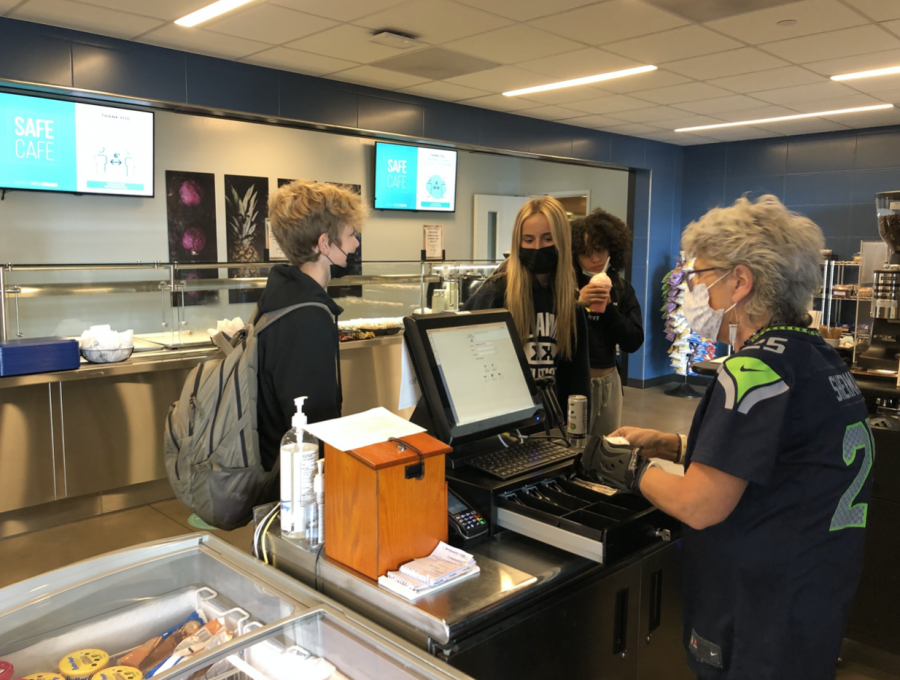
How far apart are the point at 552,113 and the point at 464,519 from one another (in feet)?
18.9

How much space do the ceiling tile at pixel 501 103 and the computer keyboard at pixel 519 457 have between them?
15.2 feet

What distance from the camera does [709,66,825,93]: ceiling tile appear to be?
16.8 ft

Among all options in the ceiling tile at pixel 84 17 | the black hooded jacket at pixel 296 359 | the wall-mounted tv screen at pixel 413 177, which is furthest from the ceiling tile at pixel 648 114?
the black hooded jacket at pixel 296 359

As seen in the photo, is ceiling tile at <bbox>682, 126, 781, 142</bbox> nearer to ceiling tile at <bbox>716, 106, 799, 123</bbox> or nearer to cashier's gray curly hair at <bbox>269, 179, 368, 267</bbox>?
ceiling tile at <bbox>716, 106, 799, 123</bbox>

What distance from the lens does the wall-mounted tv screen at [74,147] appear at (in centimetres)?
445

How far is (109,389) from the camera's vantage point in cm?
407

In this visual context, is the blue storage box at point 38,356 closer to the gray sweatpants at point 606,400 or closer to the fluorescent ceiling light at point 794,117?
the gray sweatpants at point 606,400

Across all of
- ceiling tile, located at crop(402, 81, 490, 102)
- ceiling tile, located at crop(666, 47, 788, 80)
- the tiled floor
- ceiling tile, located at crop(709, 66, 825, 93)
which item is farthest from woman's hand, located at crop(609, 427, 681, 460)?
ceiling tile, located at crop(402, 81, 490, 102)

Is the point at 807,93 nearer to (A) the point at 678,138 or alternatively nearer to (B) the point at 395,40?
(A) the point at 678,138

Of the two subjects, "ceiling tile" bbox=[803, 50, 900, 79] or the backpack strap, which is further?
"ceiling tile" bbox=[803, 50, 900, 79]

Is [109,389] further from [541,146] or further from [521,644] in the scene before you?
[541,146]

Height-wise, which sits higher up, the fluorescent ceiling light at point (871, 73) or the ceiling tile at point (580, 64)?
the fluorescent ceiling light at point (871, 73)

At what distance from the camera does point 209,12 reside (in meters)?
3.88

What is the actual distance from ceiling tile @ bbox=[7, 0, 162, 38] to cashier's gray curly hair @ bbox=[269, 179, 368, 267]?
239cm
